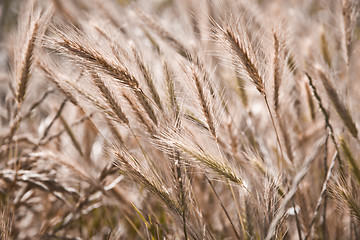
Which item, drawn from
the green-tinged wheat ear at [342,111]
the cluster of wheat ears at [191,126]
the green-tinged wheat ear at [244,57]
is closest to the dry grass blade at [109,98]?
the cluster of wheat ears at [191,126]

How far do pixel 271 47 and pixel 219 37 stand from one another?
0.16 m

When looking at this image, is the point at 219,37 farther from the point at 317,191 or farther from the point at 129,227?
the point at 129,227

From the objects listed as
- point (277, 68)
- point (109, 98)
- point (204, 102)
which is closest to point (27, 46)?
point (109, 98)

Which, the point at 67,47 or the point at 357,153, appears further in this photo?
the point at 357,153

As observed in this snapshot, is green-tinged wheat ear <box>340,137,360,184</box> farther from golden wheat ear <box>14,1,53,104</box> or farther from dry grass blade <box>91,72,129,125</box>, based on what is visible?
golden wheat ear <box>14,1,53,104</box>

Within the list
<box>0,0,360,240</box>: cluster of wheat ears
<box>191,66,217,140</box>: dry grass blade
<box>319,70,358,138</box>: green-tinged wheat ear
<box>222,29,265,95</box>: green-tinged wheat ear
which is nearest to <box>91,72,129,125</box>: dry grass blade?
<box>0,0,360,240</box>: cluster of wheat ears

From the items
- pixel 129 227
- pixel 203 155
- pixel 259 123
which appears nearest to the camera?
pixel 203 155

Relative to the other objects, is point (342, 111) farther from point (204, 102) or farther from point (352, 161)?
point (204, 102)

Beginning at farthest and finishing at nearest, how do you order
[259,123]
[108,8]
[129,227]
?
[108,8], [259,123], [129,227]

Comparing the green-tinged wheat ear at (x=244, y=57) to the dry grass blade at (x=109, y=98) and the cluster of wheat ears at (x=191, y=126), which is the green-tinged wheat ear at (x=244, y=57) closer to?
the cluster of wheat ears at (x=191, y=126)

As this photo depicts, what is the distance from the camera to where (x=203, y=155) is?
2.22 feet

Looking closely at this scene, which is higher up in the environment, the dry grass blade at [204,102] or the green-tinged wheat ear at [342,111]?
the green-tinged wheat ear at [342,111]

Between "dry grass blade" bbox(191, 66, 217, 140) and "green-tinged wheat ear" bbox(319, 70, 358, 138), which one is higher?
"green-tinged wheat ear" bbox(319, 70, 358, 138)

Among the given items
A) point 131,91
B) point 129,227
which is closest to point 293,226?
point 129,227
